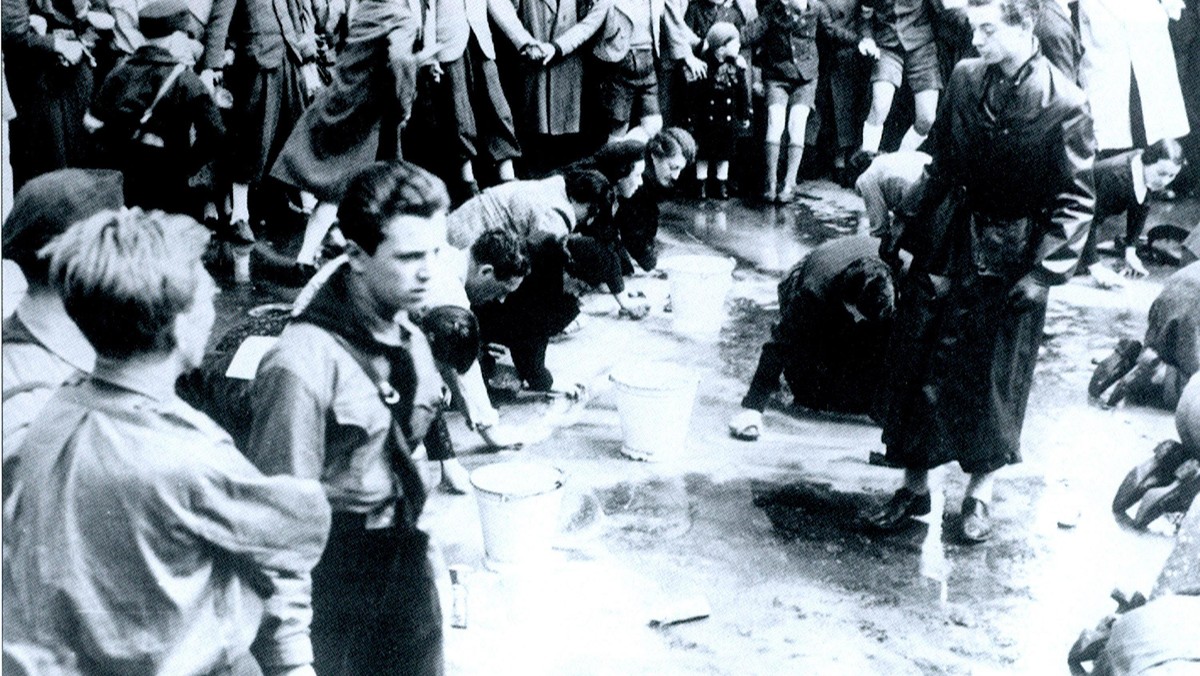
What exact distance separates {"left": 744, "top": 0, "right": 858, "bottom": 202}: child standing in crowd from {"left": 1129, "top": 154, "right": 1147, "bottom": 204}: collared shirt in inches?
54.3

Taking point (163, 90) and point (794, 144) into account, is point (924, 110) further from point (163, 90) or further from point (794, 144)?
point (163, 90)

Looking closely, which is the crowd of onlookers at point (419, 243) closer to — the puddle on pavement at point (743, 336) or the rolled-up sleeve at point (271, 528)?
the rolled-up sleeve at point (271, 528)

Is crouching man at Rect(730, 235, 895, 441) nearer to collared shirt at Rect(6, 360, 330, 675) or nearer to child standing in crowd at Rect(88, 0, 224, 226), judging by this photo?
child standing in crowd at Rect(88, 0, 224, 226)

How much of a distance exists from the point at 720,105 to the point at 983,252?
3031 millimetres

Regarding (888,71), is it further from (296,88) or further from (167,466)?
(167,466)

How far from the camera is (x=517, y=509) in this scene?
126 inches

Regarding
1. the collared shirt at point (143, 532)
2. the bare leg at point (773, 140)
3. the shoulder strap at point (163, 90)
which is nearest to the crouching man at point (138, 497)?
the collared shirt at point (143, 532)

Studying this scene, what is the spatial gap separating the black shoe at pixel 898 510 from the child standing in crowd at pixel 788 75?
7.95 ft

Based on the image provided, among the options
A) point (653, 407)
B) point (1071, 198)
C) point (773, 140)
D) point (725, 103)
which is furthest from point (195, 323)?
point (725, 103)

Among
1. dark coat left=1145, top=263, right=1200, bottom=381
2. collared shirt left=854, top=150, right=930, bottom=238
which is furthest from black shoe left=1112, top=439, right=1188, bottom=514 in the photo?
collared shirt left=854, top=150, right=930, bottom=238

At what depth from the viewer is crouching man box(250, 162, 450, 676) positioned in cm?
208

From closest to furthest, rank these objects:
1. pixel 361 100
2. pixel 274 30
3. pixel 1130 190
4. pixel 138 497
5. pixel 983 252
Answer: pixel 138 497, pixel 983 252, pixel 361 100, pixel 274 30, pixel 1130 190

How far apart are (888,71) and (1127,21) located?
0.92 metres

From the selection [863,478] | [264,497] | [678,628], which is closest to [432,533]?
[264,497]
